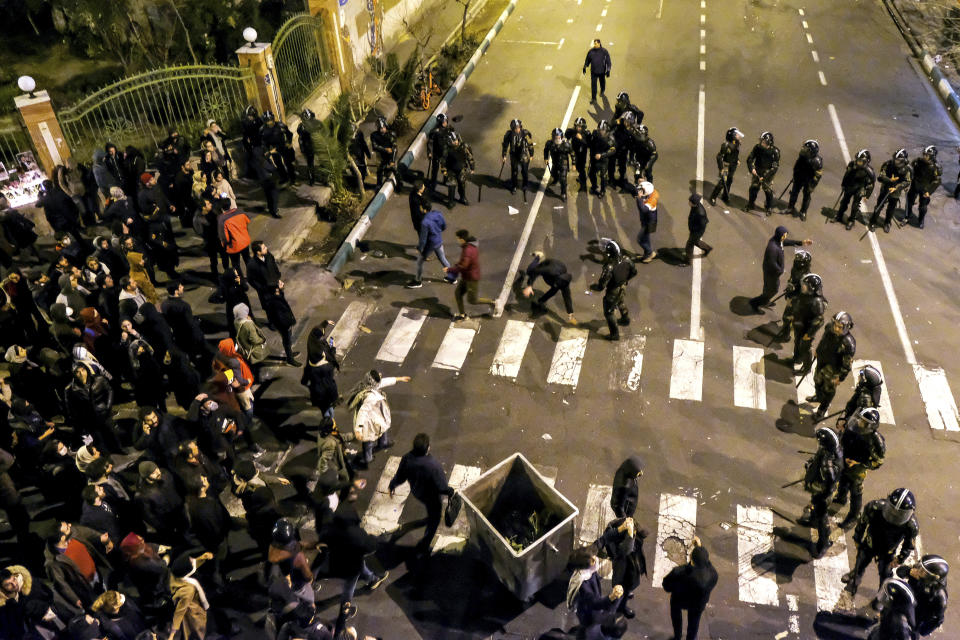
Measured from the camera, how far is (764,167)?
14.3m

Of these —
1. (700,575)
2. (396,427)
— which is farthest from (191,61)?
(700,575)

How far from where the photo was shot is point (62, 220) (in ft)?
42.3

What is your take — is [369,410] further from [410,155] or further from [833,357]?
[410,155]

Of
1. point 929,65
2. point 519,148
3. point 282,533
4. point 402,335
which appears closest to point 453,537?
point 282,533

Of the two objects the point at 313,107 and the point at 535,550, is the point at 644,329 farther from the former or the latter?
the point at 313,107

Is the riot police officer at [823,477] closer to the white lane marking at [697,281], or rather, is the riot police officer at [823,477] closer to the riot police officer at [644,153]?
the white lane marking at [697,281]

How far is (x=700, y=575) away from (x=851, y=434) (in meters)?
2.93

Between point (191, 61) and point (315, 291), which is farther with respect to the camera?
point (191, 61)

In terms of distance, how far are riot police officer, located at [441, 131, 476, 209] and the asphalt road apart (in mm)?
442

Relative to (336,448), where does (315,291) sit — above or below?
below

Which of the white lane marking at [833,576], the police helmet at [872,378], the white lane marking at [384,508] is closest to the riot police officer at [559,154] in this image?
the police helmet at [872,378]

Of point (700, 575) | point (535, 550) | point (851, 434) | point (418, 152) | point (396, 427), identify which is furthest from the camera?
point (418, 152)

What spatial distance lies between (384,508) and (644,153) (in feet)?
31.0

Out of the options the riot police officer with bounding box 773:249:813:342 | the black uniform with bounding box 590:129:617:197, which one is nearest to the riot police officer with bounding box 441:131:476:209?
the black uniform with bounding box 590:129:617:197
